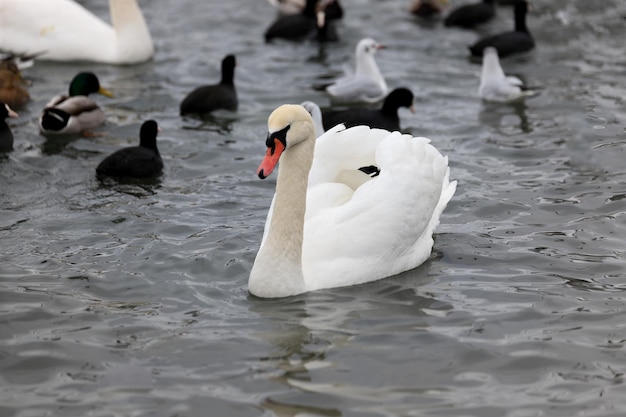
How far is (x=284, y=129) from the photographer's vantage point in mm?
7281

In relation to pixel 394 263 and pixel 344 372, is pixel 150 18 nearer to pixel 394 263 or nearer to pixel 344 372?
pixel 394 263

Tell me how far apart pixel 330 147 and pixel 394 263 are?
3.20 feet

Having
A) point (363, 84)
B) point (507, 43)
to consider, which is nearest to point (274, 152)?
point (363, 84)

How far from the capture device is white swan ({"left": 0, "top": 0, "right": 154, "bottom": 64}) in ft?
48.7

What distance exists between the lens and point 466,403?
6.15 m

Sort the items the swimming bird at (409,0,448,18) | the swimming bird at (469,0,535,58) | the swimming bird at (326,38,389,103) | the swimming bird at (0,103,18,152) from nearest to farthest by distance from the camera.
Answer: the swimming bird at (0,103,18,152) < the swimming bird at (326,38,389,103) < the swimming bird at (469,0,535,58) < the swimming bird at (409,0,448,18)

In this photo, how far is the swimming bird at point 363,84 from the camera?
1330 centimetres

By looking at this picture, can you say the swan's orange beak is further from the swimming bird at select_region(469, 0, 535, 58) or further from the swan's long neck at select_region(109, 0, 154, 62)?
the swimming bird at select_region(469, 0, 535, 58)

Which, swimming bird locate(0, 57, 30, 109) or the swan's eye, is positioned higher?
the swan's eye

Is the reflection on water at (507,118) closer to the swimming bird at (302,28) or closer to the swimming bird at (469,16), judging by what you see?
the swimming bird at (302,28)

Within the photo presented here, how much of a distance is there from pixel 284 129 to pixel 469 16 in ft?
34.3

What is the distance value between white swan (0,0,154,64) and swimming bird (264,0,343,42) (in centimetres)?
203

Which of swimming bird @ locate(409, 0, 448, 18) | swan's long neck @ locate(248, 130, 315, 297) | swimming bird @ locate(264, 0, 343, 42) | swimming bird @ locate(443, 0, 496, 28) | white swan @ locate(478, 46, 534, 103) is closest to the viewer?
swan's long neck @ locate(248, 130, 315, 297)

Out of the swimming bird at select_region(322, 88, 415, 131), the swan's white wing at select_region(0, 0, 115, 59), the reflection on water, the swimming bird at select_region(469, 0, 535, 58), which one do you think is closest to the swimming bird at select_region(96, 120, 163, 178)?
the swimming bird at select_region(322, 88, 415, 131)
